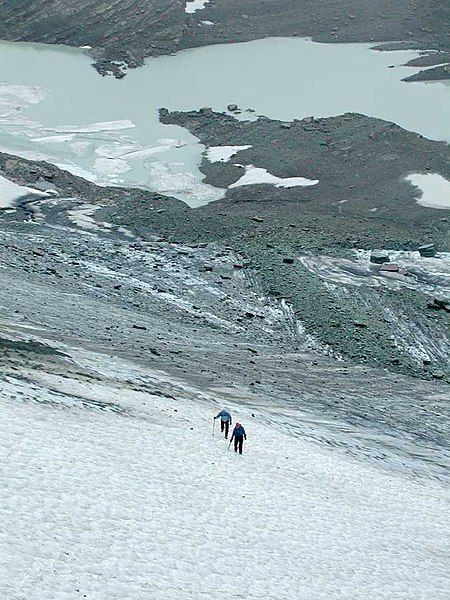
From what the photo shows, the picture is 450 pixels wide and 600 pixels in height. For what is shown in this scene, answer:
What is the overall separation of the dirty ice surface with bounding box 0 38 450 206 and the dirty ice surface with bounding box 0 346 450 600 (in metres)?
30.3

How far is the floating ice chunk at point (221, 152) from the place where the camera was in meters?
60.8

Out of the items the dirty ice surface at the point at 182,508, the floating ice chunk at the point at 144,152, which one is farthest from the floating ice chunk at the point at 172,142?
the dirty ice surface at the point at 182,508

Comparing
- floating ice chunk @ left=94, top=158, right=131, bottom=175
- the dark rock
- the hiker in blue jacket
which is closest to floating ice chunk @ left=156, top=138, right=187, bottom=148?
floating ice chunk @ left=94, top=158, right=131, bottom=175

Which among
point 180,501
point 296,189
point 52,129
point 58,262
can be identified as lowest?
point 180,501

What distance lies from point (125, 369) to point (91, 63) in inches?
2356

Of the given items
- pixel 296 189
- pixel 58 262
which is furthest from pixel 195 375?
pixel 296 189

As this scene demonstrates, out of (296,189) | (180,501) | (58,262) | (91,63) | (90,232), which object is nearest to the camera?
(180,501)

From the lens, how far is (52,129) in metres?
66.6

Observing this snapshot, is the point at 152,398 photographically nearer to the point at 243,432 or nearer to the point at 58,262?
the point at 243,432

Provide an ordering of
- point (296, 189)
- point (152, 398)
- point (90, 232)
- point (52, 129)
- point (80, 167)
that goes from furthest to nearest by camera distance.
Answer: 1. point (52, 129)
2. point (80, 167)
3. point (296, 189)
4. point (90, 232)
5. point (152, 398)

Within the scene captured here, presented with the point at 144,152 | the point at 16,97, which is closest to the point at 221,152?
the point at 144,152

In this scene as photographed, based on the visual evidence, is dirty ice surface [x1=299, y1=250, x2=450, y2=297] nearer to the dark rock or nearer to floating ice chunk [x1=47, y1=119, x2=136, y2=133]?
the dark rock

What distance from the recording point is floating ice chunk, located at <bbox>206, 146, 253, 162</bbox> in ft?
199

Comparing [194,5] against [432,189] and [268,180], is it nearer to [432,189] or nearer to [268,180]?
[268,180]
